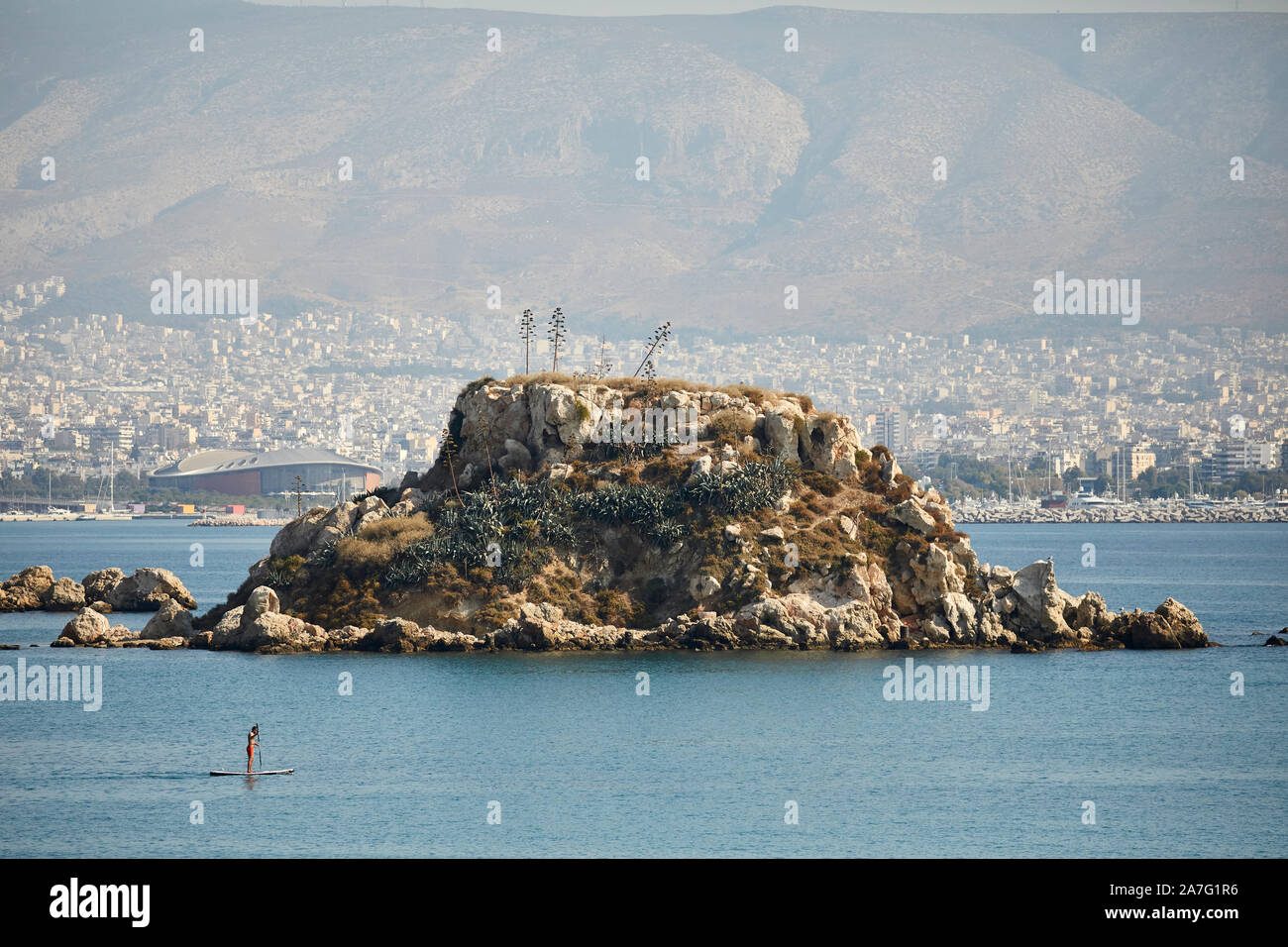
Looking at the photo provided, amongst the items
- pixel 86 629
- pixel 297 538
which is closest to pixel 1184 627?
pixel 297 538

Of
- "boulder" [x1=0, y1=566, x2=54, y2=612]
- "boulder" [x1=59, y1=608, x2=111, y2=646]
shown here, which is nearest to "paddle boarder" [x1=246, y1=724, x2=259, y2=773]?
"boulder" [x1=59, y1=608, x2=111, y2=646]

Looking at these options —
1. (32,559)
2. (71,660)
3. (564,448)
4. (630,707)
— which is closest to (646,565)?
(564,448)

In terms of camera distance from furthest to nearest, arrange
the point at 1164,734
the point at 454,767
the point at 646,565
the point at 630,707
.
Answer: the point at 646,565, the point at 630,707, the point at 1164,734, the point at 454,767

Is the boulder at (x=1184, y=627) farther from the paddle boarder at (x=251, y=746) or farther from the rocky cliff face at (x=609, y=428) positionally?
the paddle boarder at (x=251, y=746)

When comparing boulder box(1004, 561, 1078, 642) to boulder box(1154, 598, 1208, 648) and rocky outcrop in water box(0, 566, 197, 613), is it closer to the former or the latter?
boulder box(1154, 598, 1208, 648)

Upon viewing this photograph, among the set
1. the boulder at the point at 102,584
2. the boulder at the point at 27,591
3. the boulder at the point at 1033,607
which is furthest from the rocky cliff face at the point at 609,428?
the boulder at the point at 27,591
